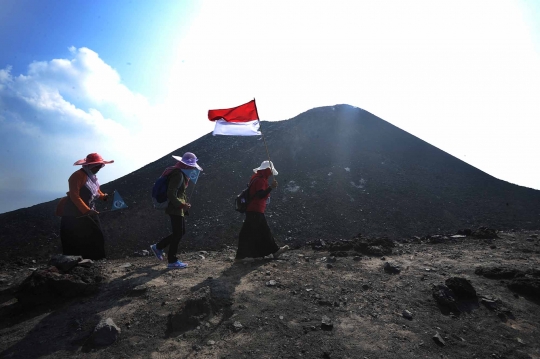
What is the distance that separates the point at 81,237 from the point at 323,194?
10537 millimetres

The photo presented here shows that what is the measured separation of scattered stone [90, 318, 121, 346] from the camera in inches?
148

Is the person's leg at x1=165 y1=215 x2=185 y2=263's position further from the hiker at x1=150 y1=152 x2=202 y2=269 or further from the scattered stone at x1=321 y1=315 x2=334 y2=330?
the scattered stone at x1=321 y1=315 x2=334 y2=330

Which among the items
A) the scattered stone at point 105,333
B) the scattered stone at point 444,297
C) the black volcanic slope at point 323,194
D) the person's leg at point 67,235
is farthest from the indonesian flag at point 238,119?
the scattered stone at point 444,297

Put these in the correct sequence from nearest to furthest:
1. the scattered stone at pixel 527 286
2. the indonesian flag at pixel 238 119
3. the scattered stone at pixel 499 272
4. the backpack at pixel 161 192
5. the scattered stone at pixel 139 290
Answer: the scattered stone at pixel 139 290 < the scattered stone at pixel 527 286 < the scattered stone at pixel 499 272 < the backpack at pixel 161 192 < the indonesian flag at pixel 238 119

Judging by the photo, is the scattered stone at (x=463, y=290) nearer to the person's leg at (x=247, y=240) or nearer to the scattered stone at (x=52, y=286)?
the person's leg at (x=247, y=240)

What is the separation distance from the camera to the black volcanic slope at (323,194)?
39.7ft

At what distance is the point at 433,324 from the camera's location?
428cm

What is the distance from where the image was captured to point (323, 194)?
14.5 metres

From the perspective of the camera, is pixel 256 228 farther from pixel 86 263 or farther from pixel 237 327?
pixel 86 263

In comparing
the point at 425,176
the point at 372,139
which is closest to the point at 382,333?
the point at 425,176

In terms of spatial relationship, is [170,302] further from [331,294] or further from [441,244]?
[441,244]

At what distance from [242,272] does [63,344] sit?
2835 millimetres

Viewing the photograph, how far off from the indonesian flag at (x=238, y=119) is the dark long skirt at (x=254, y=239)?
1.78 metres

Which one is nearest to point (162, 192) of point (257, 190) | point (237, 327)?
point (257, 190)
